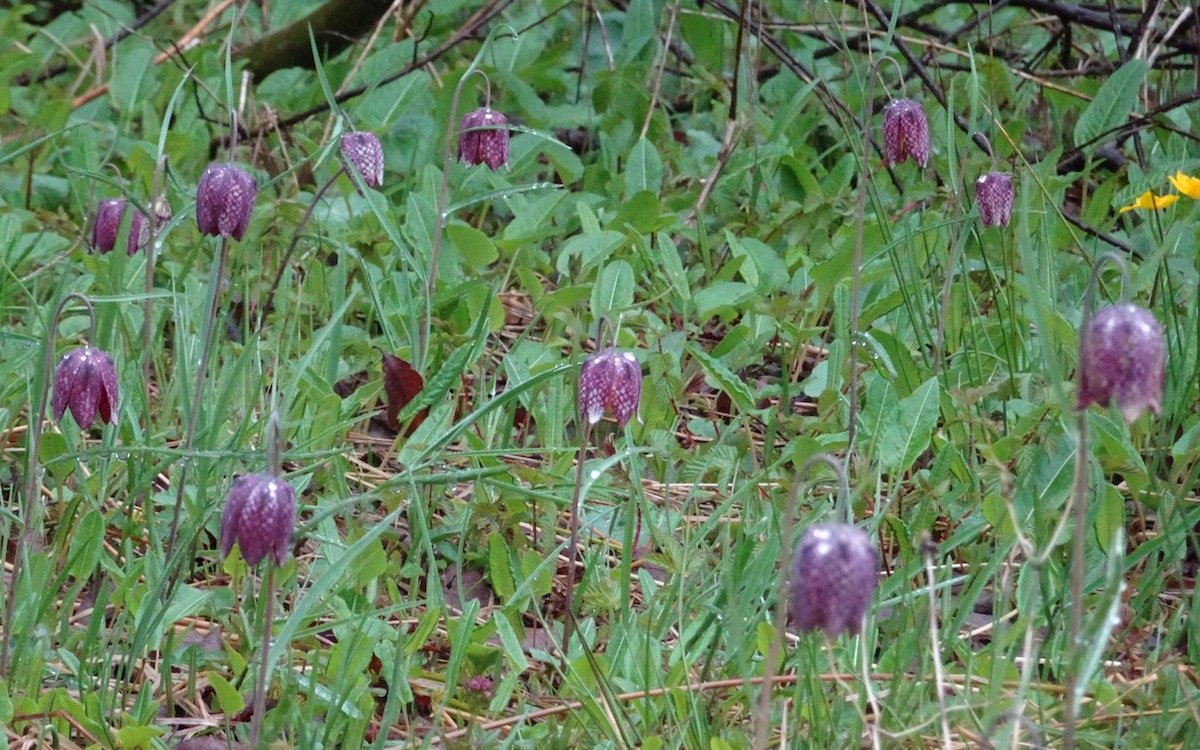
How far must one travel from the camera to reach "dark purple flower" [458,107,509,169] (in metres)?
2.67

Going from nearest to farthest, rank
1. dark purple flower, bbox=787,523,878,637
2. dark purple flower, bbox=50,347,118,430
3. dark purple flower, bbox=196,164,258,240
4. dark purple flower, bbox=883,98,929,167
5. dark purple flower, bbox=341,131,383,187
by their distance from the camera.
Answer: dark purple flower, bbox=787,523,878,637 → dark purple flower, bbox=50,347,118,430 → dark purple flower, bbox=196,164,258,240 → dark purple flower, bbox=883,98,929,167 → dark purple flower, bbox=341,131,383,187

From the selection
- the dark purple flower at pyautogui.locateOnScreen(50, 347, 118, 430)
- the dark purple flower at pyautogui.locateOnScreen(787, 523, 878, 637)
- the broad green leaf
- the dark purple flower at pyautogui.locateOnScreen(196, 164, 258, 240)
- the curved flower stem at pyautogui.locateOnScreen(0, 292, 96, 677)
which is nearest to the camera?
the dark purple flower at pyautogui.locateOnScreen(787, 523, 878, 637)

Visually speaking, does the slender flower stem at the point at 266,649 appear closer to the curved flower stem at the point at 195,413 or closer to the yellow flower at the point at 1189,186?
the curved flower stem at the point at 195,413

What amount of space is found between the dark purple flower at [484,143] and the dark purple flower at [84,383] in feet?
3.35

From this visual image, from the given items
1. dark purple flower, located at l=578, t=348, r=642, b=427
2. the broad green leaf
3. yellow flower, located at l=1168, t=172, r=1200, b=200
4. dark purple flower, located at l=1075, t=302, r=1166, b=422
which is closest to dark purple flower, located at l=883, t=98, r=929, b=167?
yellow flower, located at l=1168, t=172, r=1200, b=200

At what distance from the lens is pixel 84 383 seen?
179cm

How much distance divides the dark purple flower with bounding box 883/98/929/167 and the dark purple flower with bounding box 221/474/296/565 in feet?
4.32

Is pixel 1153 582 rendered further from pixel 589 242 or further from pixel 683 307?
pixel 589 242


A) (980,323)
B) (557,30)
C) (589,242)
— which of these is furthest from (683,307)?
(557,30)

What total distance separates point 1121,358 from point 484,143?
65.4 inches

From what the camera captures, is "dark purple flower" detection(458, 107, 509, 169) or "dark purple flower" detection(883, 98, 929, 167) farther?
"dark purple flower" detection(458, 107, 509, 169)

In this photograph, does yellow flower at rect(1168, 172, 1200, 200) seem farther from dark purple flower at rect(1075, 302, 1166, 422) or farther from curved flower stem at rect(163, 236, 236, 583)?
curved flower stem at rect(163, 236, 236, 583)

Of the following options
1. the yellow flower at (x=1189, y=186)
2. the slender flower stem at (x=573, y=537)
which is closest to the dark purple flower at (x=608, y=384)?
the slender flower stem at (x=573, y=537)

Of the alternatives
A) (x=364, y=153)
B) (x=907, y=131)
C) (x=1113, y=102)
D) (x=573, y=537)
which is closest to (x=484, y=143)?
(x=364, y=153)
